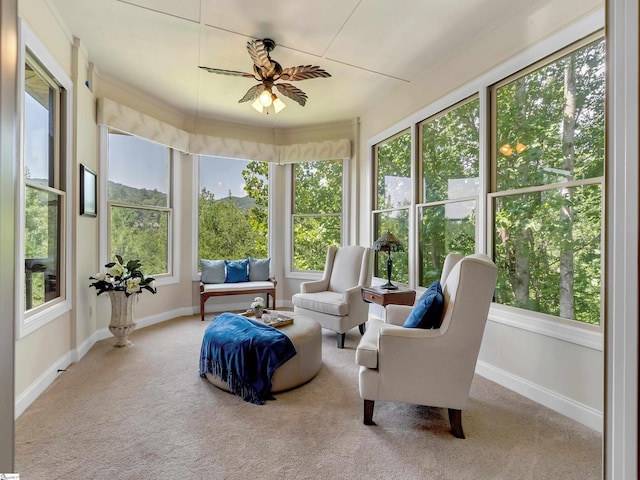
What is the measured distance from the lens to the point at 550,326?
2.25 meters

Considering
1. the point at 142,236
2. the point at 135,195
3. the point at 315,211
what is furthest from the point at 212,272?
the point at 315,211

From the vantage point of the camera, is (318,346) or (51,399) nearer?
(51,399)

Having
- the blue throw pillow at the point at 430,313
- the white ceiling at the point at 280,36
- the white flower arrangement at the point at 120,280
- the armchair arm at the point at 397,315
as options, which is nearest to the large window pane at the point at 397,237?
the armchair arm at the point at 397,315

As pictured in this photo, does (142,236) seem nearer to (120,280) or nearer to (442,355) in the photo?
(120,280)

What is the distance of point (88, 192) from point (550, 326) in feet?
13.7

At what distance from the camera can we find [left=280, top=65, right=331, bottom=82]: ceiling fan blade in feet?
9.15

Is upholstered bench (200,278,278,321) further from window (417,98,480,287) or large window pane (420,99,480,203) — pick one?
large window pane (420,99,480,203)

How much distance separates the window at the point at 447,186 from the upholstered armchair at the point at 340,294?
27.8 inches

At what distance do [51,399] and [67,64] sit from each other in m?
2.76

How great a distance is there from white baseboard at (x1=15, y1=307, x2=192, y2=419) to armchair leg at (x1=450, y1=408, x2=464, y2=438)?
106 inches

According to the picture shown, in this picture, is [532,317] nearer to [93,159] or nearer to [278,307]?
[278,307]

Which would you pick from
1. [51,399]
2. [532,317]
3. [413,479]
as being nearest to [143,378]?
[51,399]

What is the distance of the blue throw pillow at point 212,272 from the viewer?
4695mm

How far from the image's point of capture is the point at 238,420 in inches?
80.4
